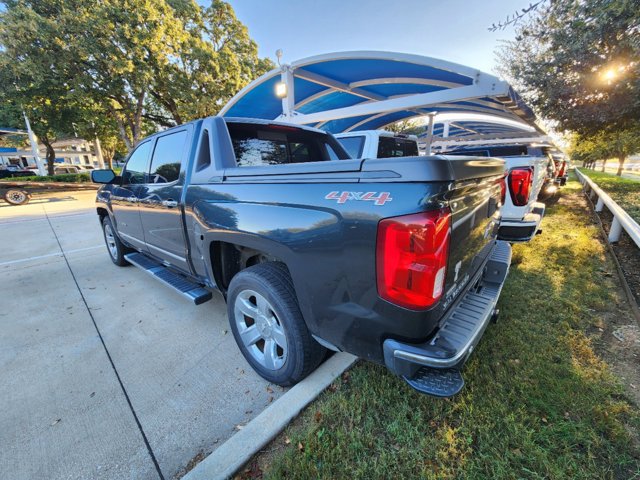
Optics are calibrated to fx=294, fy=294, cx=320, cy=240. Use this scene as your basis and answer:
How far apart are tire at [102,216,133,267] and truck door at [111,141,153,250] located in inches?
16.9

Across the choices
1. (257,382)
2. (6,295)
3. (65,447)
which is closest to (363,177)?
(257,382)

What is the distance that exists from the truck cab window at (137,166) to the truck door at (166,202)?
26cm

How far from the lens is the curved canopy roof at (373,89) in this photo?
17.8 feet

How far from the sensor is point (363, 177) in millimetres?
1509

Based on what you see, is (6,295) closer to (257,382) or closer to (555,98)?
(257,382)

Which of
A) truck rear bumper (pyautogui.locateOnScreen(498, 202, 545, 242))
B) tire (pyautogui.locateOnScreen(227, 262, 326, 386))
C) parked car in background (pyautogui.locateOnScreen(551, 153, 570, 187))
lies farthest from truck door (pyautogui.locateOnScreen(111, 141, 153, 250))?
parked car in background (pyautogui.locateOnScreen(551, 153, 570, 187))

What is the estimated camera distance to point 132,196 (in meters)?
3.71

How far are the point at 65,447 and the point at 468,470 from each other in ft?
8.05

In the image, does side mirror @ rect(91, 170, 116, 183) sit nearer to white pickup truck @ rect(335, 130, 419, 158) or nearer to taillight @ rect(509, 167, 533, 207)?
white pickup truck @ rect(335, 130, 419, 158)

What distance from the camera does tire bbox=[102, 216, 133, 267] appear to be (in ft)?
15.8

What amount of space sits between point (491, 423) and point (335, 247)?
155cm

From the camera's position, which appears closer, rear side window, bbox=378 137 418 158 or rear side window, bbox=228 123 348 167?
rear side window, bbox=228 123 348 167

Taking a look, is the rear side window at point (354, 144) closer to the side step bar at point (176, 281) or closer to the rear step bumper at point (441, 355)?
the side step bar at point (176, 281)

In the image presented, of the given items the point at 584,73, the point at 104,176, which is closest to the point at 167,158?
the point at 104,176
